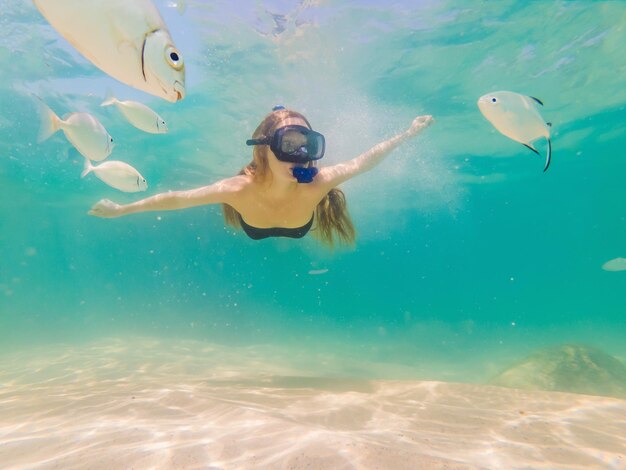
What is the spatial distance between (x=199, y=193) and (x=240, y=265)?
281 feet

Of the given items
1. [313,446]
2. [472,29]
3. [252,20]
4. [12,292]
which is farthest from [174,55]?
[12,292]

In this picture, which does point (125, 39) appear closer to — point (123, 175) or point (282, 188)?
point (282, 188)

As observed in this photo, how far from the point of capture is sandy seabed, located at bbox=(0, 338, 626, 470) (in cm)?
230

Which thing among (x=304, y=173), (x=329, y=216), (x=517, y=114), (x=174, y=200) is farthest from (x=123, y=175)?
(x=517, y=114)

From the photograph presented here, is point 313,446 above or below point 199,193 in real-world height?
below

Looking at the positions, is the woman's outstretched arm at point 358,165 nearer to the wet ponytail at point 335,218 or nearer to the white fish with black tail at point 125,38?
the wet ponytail at point 335,218

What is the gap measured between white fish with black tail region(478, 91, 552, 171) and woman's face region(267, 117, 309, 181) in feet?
6.99

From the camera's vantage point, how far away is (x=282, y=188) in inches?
208

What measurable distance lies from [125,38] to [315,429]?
9.54 feet

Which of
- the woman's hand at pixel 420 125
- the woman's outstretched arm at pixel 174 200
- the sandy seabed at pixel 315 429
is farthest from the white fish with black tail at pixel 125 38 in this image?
the woman's hand at pixel 420 125

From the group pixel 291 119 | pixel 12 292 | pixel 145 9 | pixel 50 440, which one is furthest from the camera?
pixel 12 292

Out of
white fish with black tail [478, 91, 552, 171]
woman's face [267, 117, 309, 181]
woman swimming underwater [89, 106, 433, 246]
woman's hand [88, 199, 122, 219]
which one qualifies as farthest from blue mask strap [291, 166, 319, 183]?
woman's hand [88, 199, 122, 219]

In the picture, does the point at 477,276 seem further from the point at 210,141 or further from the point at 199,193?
the point at 199,193

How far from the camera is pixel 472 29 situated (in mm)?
13883
